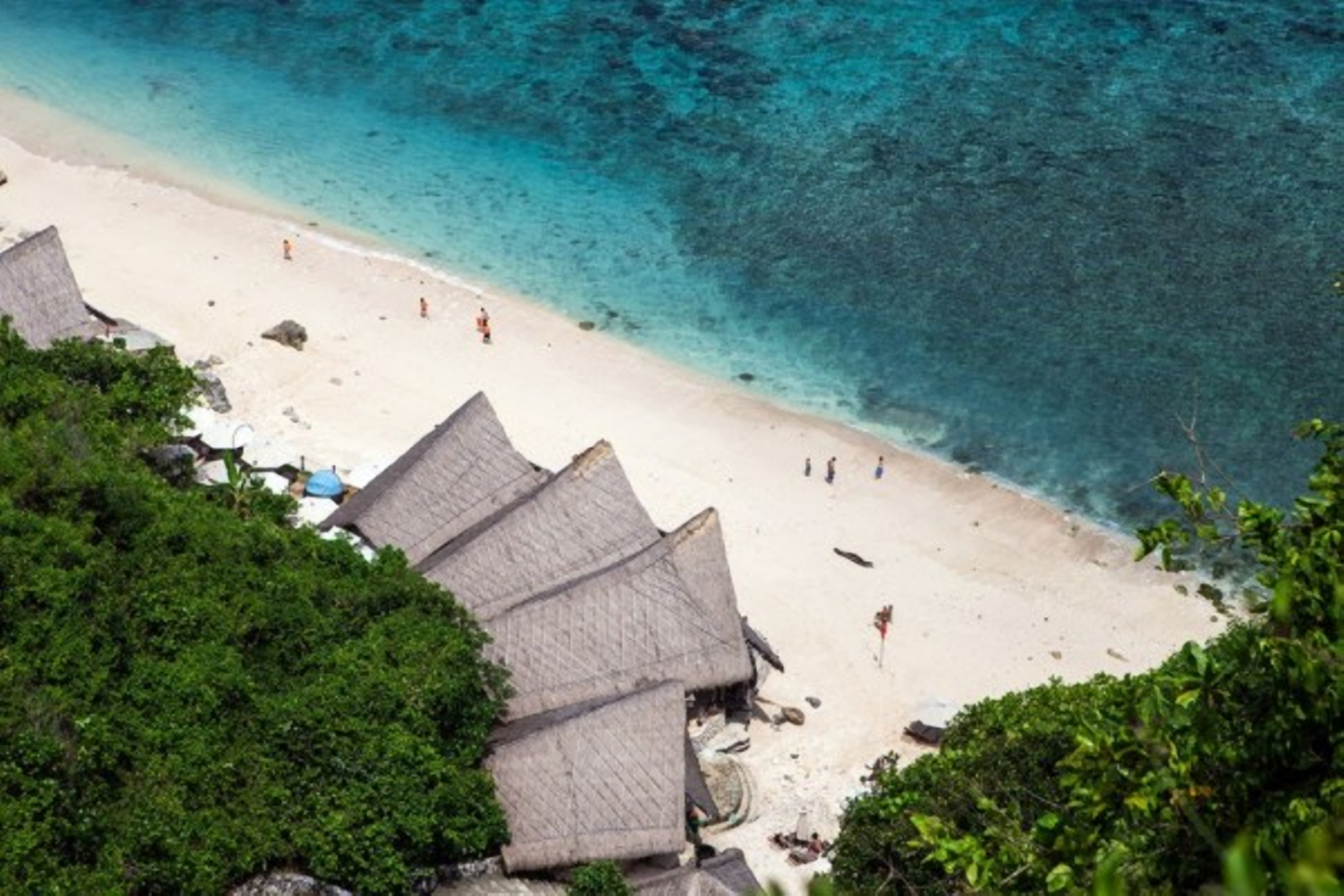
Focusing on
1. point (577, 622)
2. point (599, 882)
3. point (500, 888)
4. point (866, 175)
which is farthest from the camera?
point (866, 175)

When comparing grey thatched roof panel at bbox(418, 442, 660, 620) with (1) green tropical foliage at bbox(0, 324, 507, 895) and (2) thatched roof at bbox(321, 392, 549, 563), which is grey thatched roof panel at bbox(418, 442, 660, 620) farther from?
(1) green tropical foliage at bbox(0, 324, 507, 895)

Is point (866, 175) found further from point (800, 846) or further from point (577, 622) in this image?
point (800, 846)

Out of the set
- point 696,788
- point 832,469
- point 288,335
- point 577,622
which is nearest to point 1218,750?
point 696,788

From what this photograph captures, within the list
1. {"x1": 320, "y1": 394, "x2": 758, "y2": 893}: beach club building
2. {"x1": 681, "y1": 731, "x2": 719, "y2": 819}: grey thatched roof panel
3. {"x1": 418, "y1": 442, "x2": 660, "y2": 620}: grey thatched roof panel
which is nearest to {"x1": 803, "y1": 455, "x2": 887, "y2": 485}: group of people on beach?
{"x1": 320, "y1": 394, "x2": 758, "y2": 893}: beach club building

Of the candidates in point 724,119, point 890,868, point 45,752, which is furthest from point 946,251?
point 45,752

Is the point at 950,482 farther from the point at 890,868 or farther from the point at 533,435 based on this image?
the point at 890,868

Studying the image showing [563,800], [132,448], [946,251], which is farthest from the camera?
[946,251]
